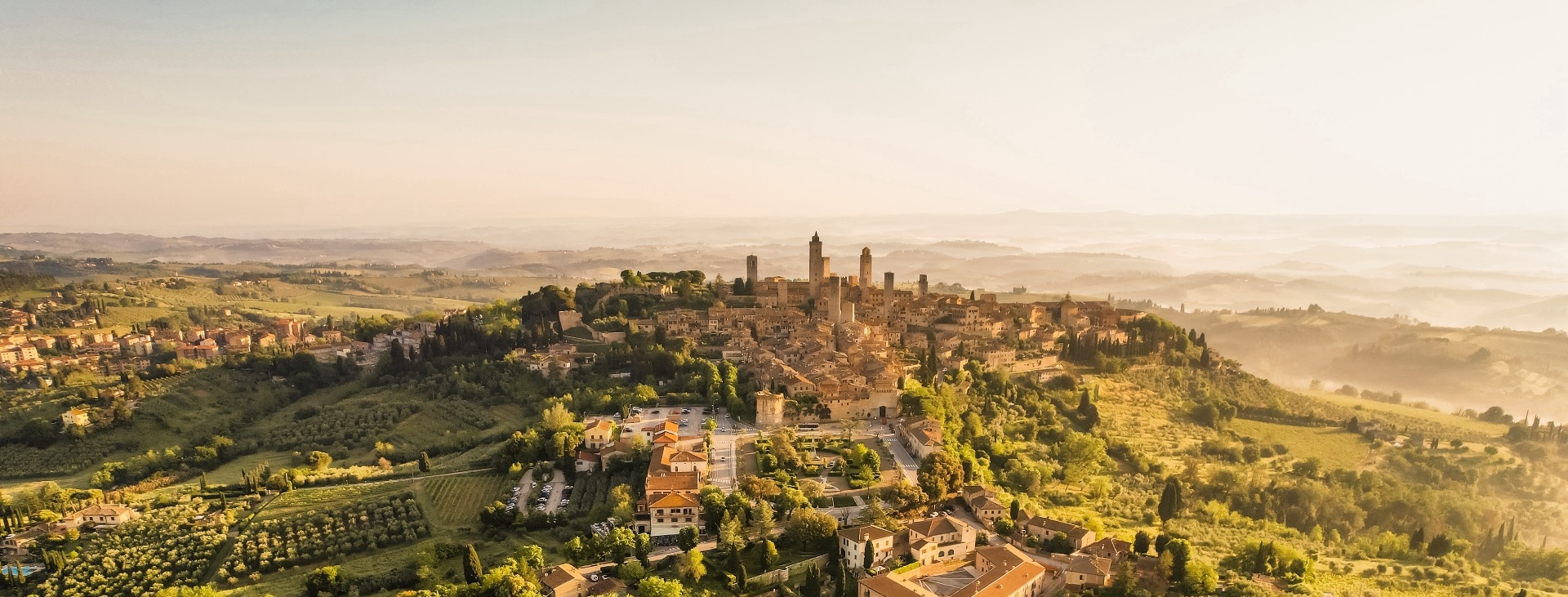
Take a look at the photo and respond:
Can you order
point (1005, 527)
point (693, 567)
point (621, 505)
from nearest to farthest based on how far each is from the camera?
point (693, 567), point (621, 505), point (1005, 527)

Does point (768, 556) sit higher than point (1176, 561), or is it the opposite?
point (768, 556)

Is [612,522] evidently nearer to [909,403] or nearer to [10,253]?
[909,403]

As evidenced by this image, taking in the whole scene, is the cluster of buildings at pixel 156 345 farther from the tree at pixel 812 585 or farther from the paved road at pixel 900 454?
the tree at pixel 812 585

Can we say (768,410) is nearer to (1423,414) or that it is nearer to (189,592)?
(189,592)

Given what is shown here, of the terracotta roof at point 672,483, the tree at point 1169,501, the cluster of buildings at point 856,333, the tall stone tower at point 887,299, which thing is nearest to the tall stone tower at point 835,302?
the cluster of buildings at point 856,333

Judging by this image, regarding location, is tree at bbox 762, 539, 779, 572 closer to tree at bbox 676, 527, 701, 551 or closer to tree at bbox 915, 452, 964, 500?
tree at bbox 676, 527, 701, 551

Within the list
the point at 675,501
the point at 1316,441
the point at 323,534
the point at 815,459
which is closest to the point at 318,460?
the point at 323,534

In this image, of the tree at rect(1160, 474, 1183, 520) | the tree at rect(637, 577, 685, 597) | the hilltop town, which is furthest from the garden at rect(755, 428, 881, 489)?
the tree at rect(1160, 474, 1183, 520)
